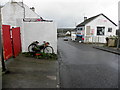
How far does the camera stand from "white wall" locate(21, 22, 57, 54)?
28.9 ft

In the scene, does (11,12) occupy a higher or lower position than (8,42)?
higher

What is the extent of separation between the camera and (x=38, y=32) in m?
8.86

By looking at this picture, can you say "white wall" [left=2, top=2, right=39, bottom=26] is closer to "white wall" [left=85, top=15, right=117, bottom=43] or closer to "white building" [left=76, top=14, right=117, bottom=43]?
"white building" [left=76, top=14, right=117, bottom=43]

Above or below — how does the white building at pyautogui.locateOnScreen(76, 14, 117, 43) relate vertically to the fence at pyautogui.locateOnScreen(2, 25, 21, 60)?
above

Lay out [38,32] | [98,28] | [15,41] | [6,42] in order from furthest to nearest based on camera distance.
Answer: [98,28] → [38,32] → [15,41] → [6,42]

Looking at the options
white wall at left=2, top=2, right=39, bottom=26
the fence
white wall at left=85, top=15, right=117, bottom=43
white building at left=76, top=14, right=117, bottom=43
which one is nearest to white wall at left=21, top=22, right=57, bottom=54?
the fence

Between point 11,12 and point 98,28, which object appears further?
point 98,28

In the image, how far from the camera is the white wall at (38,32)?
347 inches

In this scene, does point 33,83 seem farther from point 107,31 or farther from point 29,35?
point 107,31

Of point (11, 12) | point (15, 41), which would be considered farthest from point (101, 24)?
point (15, 41)

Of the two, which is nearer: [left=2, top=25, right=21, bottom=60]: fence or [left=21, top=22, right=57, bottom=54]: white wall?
[left=2, top=25, right=21, bottom=60]: fence

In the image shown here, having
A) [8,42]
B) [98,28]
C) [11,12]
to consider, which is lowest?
[8,42]

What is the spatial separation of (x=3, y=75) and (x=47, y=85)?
190 centimetres

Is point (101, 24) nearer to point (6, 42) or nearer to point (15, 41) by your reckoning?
point (15, 41)
